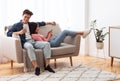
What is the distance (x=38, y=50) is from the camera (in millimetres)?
4273

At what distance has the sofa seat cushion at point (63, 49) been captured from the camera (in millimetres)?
4391

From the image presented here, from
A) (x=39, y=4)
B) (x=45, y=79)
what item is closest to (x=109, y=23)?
(x=39, y=4)

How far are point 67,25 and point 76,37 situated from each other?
4.44 feet

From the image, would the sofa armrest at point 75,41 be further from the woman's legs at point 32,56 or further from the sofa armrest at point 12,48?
the sofa armrest at point 12,48

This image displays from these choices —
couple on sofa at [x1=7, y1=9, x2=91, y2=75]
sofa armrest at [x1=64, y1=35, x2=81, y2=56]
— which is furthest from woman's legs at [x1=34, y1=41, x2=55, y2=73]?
sofa armrest at [x1=64, y1=35, x2=81, y2=56]

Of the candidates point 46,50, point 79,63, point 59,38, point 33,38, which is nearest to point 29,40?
point 33,38

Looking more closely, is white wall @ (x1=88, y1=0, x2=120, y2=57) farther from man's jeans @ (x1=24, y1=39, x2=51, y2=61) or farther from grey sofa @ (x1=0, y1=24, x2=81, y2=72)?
man's jeans @ (x1=24, y1=39, x2=51, y2=61)

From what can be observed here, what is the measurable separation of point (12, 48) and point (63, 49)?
0.86 metres

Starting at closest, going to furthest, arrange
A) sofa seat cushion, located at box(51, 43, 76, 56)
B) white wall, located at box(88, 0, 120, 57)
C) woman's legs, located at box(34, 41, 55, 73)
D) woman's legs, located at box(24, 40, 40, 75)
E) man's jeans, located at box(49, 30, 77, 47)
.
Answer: woman's legs, located at box(24, 40, 40, 75) < woman's legs, located at box(34, 41, 55, 73) < sofa seat cushion, located at box(51, 43, 76, 56) < man's jeans, located at box(49, 30, 77, 47) < white wall, located at box(88, 0, 120, 57)

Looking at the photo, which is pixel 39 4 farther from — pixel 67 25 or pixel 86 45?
pixel 86 45

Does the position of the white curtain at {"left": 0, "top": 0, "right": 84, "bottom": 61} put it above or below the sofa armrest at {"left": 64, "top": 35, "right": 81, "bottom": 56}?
above

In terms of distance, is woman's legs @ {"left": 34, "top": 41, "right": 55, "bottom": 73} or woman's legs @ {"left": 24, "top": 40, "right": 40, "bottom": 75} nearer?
woman's legs @ {"left": 24, "top": 40, "right": 40, "bottom": 75}

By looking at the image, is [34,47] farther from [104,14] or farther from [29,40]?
[104,14]

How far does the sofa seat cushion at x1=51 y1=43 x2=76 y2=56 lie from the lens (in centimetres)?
439
